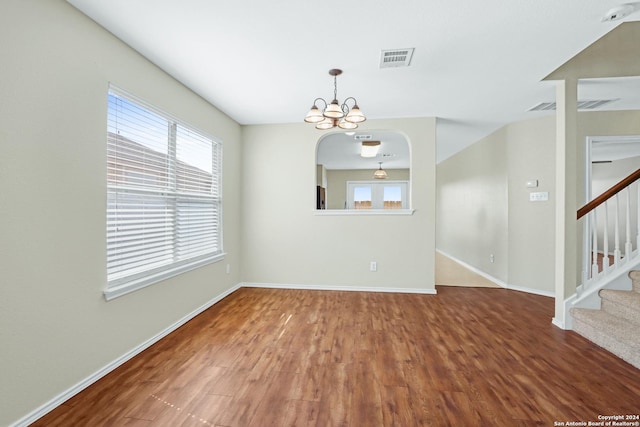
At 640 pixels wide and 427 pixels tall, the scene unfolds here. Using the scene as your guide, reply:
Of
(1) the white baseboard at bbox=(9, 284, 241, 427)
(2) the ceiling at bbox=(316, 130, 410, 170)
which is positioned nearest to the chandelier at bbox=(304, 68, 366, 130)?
(2) the ceiling at bbox=(316, 130, 410, 170)

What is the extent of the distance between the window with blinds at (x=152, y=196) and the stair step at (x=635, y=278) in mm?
4605

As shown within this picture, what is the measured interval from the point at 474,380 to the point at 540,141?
3.78 meters

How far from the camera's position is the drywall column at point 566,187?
2.89 meters

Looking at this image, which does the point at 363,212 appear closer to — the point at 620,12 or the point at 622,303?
the point at 622,303

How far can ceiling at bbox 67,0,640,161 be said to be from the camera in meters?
1.95

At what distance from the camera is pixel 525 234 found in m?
4.34

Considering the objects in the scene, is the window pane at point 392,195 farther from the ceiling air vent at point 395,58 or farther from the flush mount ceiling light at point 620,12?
the flush mount ceiling light at point 620,12

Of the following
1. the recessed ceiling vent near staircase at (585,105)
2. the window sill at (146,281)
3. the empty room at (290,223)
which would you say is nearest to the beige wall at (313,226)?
the empty room at (290,223)

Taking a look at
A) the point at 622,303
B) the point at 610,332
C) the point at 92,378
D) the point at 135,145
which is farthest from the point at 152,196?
the point at 622,303

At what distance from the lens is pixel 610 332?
8.11ft

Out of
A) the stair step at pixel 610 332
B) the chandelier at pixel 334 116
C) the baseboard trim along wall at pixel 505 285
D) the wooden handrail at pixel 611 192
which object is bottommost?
the baseboard trim along wall at pixel 505 285

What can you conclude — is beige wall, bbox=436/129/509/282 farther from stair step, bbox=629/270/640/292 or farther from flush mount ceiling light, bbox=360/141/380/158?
flush mount ceiling light, bbox=360/141/380/158

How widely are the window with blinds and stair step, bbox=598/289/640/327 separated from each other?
435cm

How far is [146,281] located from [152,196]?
0.78m
